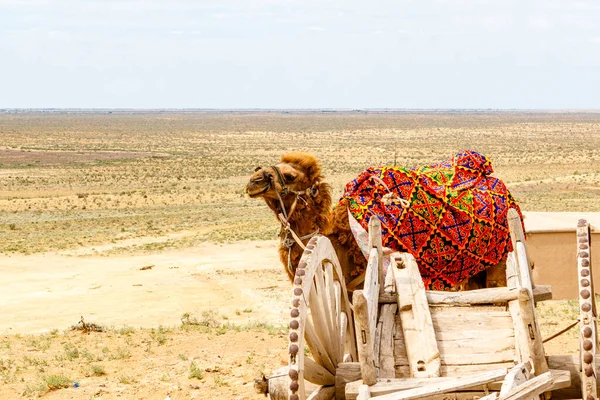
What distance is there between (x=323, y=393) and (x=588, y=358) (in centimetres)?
125

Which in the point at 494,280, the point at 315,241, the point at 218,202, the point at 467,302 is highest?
the point at 315,241

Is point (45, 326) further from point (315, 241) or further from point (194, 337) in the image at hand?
point (315, 241)

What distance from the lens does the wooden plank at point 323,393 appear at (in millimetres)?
3965

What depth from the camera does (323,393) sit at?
13.3 ft

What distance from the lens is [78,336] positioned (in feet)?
33.2

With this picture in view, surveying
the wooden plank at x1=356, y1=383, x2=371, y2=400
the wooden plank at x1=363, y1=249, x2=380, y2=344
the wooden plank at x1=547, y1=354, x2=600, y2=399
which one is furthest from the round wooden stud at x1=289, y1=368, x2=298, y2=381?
the wooden plank at x1=547, y1=354, x2=600, y2=399

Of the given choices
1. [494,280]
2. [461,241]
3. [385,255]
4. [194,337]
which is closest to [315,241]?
[385,255]

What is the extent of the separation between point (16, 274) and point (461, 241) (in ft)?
40.9

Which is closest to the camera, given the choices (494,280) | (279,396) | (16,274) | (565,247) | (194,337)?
(279,396)

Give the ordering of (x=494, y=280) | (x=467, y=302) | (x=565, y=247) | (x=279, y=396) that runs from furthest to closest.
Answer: (x=565, y=247), (x=494, y=280), (x=467, y=302), (x=279, y=396)

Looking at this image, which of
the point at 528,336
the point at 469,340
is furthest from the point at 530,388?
the point at 469,340

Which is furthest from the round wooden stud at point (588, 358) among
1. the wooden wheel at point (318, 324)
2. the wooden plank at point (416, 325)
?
the wooden wheel at point (318, 324)

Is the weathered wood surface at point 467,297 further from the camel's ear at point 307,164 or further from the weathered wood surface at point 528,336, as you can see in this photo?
the camel's ear at point 307,164

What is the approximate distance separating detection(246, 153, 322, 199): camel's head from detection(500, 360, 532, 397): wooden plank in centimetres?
347
